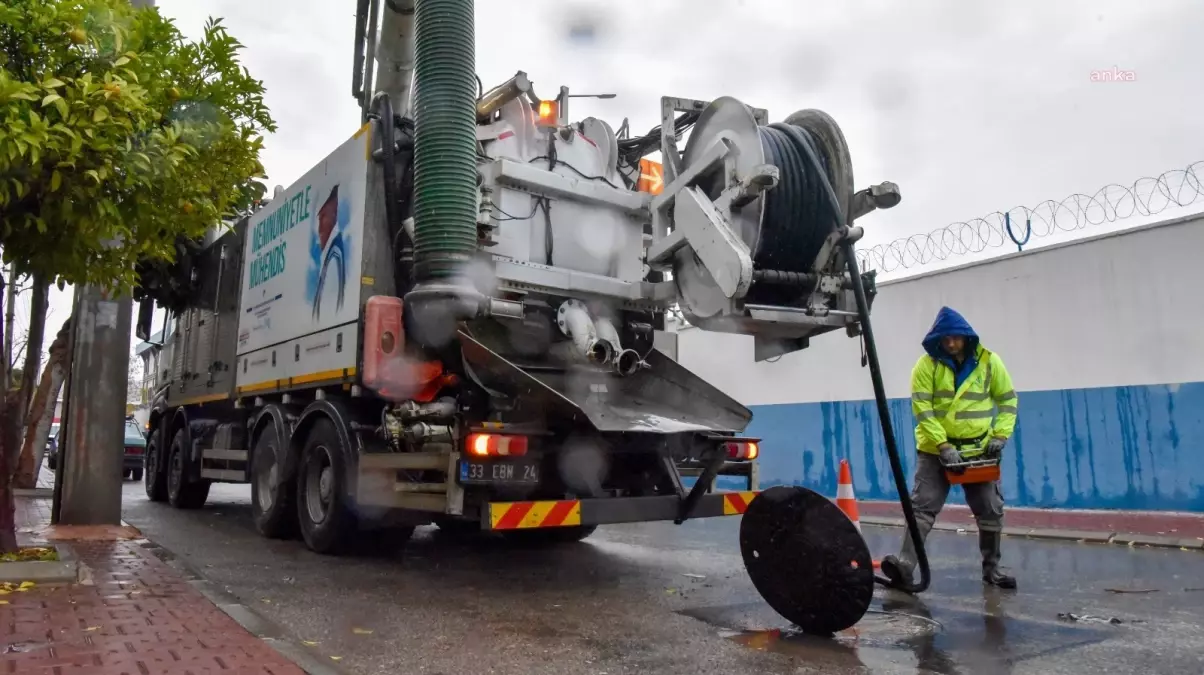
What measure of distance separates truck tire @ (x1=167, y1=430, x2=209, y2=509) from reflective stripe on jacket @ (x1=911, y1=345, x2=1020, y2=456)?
788 centimetres

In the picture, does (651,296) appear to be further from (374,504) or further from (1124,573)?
(1124,573)

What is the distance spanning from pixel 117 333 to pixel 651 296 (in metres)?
5.14

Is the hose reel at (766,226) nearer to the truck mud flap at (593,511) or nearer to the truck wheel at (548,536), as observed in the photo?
the truck mud flap at (593,511)

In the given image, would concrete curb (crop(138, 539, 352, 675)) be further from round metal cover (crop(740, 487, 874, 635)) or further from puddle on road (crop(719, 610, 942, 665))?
round metal cover (crop(740, 487, 874, 635))

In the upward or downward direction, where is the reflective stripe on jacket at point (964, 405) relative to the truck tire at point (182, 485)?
upward

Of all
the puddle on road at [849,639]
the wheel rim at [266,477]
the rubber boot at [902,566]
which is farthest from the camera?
the wheel rim at [266,477]

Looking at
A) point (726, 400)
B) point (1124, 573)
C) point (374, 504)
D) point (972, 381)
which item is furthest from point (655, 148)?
point (1124, 573)

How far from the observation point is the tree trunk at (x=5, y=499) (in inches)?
214

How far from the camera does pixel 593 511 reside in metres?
5.06

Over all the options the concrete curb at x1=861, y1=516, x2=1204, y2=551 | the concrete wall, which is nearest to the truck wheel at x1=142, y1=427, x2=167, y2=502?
the concrete wall

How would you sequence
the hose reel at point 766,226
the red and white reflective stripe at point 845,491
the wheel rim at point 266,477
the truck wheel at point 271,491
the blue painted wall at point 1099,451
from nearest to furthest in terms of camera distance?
the hose reel at point 766,226 < the red and white reflective stripe at point 845,491 < the truck wheel at point 271,491 < the wheel rim at point 266,477 < the blue painted wall at point 1099,451

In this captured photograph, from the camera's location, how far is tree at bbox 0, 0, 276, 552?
4105mm

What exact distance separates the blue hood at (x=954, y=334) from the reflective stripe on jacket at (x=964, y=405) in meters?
0.03

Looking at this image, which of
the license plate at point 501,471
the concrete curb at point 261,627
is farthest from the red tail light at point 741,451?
the concrete curb at point 261,627
